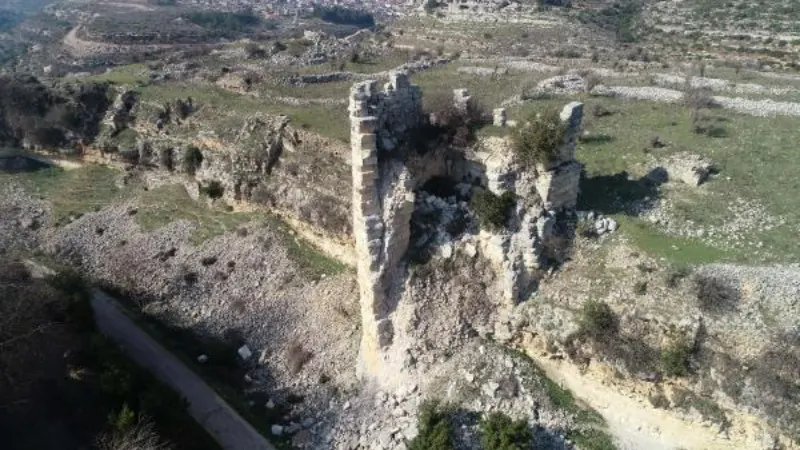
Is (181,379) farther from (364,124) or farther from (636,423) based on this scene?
(636,423)

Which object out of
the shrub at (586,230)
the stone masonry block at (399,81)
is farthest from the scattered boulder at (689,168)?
the stone masonry block at (399,81)

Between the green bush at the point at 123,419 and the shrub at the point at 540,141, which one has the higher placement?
the shrub at the point at 540,141

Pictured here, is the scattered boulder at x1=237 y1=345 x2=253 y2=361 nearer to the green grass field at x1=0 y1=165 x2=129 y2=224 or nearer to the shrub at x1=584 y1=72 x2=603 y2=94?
the green grass field at x1=0 y1=165 x2=129 y2=224

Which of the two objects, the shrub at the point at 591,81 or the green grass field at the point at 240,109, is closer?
the green grass field at the point at 240,109

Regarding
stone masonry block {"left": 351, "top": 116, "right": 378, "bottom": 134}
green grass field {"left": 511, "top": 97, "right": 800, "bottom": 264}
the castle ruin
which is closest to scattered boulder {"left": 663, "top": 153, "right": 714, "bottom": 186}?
green grass field {"left": 511, "top": 97, "right": 800, "bottom": 264}

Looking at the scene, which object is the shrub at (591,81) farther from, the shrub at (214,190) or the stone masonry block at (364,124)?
the stone masonry block at (364,124)

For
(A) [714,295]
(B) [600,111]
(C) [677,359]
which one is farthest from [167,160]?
(A) [714,295]
